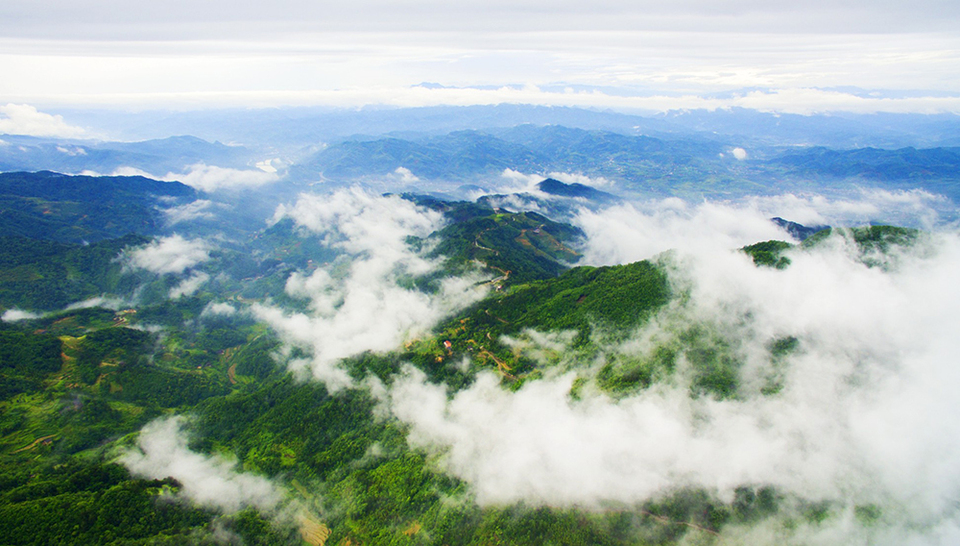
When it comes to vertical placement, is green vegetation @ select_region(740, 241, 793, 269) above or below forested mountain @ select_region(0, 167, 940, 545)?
above

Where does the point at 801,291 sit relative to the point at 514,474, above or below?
above

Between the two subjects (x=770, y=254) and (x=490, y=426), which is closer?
(x=490, y=426)

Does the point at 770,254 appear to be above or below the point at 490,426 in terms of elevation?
above

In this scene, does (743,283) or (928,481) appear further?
(743,283)

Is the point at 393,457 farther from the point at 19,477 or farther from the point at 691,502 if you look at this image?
the point at 19,477

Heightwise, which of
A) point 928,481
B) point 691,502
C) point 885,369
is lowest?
point 691,502

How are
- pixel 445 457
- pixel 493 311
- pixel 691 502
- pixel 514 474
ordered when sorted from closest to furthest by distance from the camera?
1. pixel 691 502
2. pixel 514 474
3. pixel 445 457
4. pixel 493 311

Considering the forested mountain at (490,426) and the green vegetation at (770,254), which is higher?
the green vegetation at (770,254)

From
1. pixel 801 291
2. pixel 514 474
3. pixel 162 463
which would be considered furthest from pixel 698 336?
pixel 162 463

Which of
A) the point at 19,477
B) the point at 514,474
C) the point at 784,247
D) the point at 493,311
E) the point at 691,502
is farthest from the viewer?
the point at 493,311

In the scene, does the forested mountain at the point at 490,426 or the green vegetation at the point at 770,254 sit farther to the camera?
the green vegetation at the point at 770,254

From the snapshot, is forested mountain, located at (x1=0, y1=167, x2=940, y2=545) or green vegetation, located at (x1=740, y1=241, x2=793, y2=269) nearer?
forested mountain, located at (x1=0, y1=167, x2=940, y2=545)
